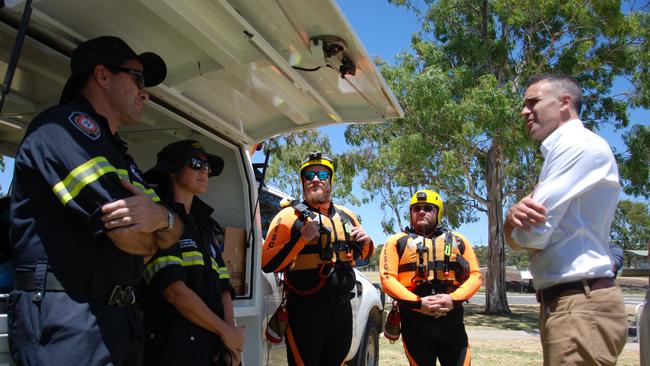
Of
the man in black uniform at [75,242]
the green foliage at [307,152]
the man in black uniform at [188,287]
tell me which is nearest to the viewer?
the man in black uniform at [75,242]

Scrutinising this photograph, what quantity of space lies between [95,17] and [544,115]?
7.09 ft

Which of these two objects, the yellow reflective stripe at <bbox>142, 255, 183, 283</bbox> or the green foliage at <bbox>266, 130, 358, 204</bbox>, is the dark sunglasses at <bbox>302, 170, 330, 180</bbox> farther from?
the green foliage at <bbox>266, 130, 358, 204</bbox>

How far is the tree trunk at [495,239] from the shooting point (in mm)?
16703

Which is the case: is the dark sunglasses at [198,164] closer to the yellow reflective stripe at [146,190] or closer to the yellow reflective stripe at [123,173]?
the yellow reflective stripe at [146,190]

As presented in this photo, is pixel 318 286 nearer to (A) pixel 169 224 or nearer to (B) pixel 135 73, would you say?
(A) pixel 169 224

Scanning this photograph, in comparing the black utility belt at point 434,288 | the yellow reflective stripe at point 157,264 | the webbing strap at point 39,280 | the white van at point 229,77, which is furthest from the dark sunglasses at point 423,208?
the webbing strap at point 39,280

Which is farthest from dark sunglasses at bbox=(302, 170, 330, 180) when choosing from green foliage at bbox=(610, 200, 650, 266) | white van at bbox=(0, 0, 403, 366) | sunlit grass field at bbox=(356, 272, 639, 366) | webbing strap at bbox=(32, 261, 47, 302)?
green foliage at bbox=(610, 200, 650, 266)

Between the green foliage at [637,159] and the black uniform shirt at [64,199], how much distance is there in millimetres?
17321

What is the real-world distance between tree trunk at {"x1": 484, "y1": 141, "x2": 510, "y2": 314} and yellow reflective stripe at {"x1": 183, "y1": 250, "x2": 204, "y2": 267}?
47.9 feet

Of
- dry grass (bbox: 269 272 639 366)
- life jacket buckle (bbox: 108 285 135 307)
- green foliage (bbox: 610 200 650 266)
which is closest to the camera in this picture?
life jacket buckle (bbox: 108 285 135 307)

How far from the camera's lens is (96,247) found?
1.98 m

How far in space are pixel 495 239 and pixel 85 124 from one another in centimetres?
1628

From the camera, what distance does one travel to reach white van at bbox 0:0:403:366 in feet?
8.34

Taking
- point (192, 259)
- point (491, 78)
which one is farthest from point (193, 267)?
point (491, 78)
